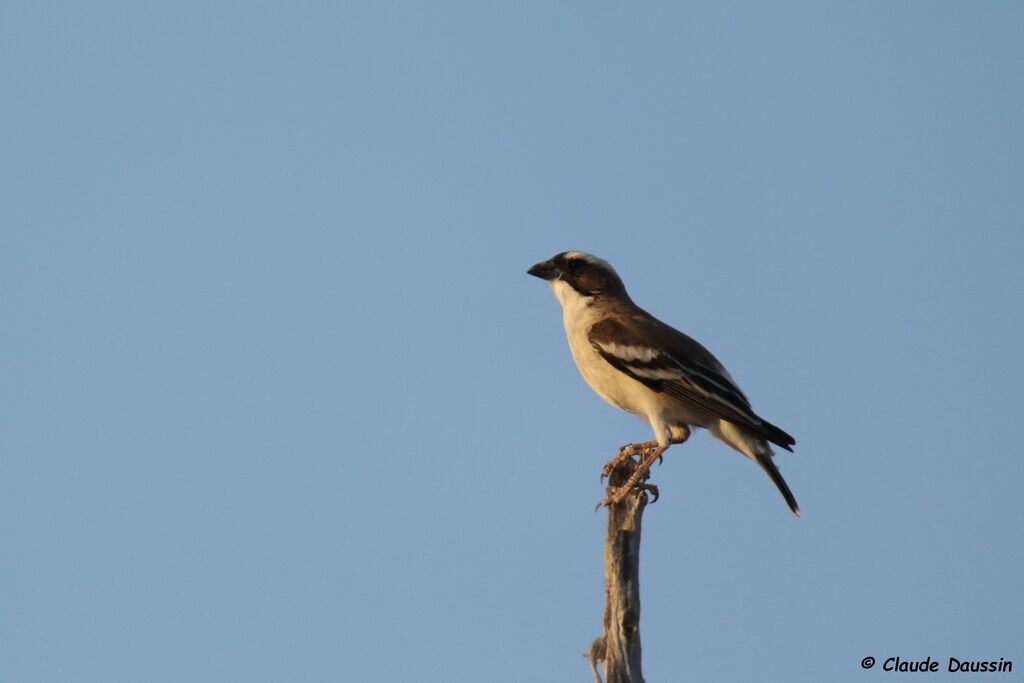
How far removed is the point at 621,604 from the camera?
797 cm

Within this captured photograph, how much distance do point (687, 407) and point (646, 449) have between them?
21.9 inches

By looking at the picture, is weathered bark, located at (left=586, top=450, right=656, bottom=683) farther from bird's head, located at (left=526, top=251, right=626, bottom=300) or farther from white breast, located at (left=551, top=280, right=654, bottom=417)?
bird's head, located at (left=526, top=251, right=626, bottom=300)

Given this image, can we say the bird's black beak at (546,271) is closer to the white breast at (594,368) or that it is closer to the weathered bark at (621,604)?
the white breast at (594,368)

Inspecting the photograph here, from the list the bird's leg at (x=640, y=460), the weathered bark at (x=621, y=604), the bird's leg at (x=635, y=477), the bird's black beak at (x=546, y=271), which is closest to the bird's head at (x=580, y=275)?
the bird's black beak at (x=546, y=271)

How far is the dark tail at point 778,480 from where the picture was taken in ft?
35.8

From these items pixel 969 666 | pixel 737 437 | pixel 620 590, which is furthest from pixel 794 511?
pixel 620 590

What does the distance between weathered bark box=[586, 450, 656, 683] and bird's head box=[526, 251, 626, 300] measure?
192 inches

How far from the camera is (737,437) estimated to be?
38.0 feet

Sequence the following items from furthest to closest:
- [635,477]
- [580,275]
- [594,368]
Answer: [580,275] < [594,368] < [635,477]

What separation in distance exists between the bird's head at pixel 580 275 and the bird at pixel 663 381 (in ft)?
0.94

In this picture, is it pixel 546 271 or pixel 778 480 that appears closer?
pixel 778 480

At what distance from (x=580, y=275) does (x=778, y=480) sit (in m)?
3.26

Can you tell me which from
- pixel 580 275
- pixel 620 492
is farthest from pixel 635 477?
pixel 580 275

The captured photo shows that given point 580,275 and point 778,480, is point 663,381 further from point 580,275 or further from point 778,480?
point 580,275
